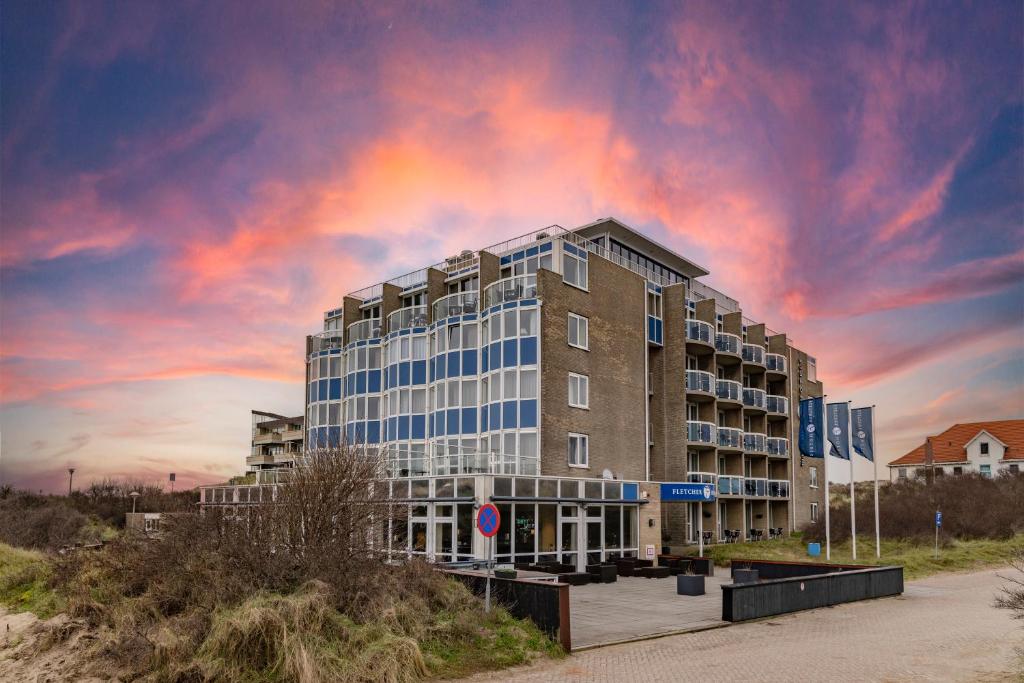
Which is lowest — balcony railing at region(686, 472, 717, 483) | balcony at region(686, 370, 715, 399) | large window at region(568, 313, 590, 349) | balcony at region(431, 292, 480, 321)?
balcony railing at region(686, 472, 717, 483)

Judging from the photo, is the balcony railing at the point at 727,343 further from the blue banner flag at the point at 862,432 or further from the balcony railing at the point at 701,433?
the blue banner flag at the point at 862,432

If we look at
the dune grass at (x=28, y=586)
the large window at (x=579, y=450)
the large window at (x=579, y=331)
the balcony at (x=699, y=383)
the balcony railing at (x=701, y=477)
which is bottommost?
the dune grass at (x=28, y=586)

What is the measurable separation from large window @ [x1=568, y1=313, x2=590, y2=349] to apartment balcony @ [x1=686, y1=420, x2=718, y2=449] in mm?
9024

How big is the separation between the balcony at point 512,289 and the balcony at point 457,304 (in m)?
1.20

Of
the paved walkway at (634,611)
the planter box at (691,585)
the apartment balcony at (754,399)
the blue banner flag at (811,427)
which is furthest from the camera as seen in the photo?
the apartment balcony at (754,399)

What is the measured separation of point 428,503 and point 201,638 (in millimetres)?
15767

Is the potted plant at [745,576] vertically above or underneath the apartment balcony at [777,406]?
underneath

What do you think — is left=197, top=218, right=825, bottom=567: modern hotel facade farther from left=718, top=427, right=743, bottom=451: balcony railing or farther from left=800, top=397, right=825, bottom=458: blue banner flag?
left=800, top=397, right=825, bottom=458: blue banner flag

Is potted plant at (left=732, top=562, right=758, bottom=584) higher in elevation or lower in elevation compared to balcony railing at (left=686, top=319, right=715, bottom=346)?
lower

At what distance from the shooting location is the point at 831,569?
2542 centimetres

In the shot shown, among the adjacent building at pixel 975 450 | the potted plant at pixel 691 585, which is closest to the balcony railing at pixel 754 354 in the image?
the potted plant at pixel 691 585

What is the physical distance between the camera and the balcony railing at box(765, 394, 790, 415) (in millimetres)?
48616

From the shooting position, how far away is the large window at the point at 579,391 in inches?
1319

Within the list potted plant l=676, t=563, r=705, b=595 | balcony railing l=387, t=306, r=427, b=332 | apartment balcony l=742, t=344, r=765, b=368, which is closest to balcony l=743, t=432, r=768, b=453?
apartment balcony l=742, t=344, r=765, b=368
